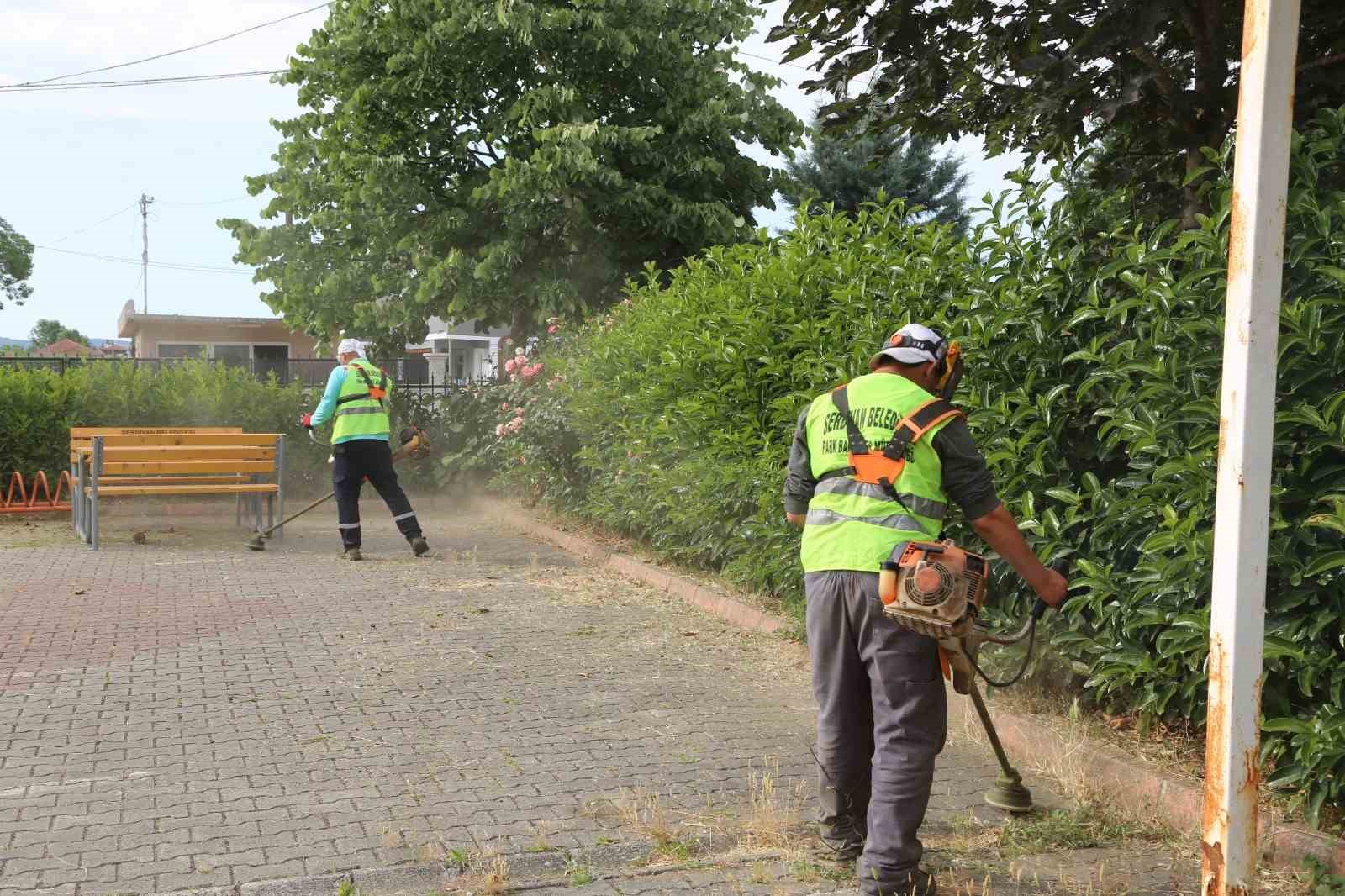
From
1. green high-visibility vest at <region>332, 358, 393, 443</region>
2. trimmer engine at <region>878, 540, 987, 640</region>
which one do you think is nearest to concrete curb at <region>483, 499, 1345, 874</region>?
trimmer engine at <region>878, 540, 987, 640</region>

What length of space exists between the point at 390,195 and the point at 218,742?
12792 mm

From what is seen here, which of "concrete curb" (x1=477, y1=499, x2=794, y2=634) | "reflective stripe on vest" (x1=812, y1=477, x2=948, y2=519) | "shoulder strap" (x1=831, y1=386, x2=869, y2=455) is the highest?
"shoulder strap" (x1=831, y1=386, x2=869, y2=455)

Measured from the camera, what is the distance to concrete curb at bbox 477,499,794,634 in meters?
8.52

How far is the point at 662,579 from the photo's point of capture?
10.2m

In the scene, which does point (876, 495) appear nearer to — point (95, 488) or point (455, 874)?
point (455, 874)

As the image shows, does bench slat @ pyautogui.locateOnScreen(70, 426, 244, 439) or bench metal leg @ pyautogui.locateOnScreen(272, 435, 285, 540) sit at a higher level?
bench slat @ pyautogui.locateOnScreen(70, 426, 244, 439)

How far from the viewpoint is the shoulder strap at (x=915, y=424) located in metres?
4.19

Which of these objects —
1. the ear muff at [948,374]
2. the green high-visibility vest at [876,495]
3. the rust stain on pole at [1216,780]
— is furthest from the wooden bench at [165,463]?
the rust stain on pole at [1216,780]

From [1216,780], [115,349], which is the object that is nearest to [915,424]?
[1216,780]

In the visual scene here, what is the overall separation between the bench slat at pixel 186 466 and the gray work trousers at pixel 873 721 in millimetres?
10357

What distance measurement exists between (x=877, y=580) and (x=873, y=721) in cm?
57

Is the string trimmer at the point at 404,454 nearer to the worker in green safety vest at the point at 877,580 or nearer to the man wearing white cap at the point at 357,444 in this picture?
the man wearing white cap at the point at 357,444

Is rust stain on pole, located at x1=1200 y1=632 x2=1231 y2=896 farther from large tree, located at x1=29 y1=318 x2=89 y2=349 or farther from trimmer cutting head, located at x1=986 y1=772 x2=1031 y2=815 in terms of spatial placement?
large tree, located at x1=29 y1=318 x2=89 y2=349

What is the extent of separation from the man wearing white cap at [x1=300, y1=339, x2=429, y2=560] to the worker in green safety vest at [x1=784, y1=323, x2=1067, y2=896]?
8113mm
